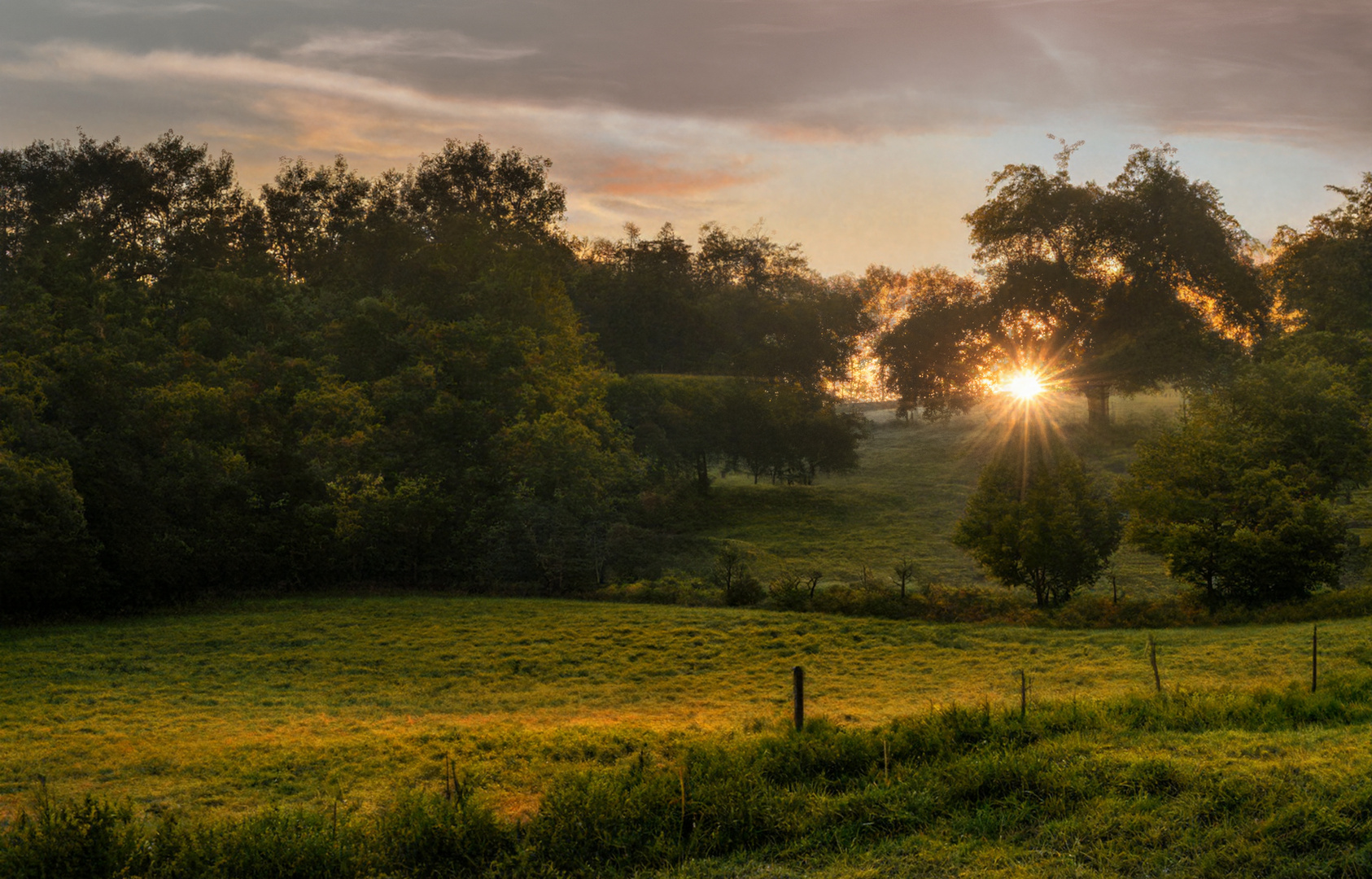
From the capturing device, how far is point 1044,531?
34531mm

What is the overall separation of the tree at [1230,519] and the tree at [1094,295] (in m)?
19.4

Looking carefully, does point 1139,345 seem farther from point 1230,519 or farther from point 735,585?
point 735,585

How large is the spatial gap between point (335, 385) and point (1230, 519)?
42665 mm

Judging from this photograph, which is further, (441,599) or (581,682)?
(441,599)

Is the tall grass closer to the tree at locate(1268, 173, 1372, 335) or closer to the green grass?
the green grass

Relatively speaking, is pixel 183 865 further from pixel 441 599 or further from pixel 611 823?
pixel 441 599

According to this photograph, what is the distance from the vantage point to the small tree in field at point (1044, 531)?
3447cm

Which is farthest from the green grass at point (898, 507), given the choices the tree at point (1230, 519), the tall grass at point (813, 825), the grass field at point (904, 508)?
the tall grass at point (813, 825)

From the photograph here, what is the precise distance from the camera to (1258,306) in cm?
5438

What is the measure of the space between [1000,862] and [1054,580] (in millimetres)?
28014

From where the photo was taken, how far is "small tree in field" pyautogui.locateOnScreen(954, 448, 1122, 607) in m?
34.5

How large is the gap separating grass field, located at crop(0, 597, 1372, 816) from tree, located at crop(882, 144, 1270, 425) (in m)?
29.4

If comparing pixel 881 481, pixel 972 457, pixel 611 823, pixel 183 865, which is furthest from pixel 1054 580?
pixel 972 457

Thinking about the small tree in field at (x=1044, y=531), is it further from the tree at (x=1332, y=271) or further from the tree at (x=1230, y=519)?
the tree at (x=1332, y=271)
